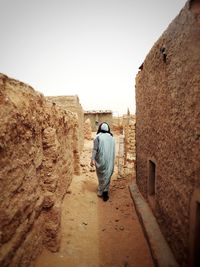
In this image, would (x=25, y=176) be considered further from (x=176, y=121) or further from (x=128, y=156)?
(x=128, y=156)

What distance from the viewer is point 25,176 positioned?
7.96ft

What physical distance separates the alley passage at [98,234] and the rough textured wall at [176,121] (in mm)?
608

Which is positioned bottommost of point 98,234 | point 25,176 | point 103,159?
point 98,234

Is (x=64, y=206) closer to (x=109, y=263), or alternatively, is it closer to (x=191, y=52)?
(x=109, y=263)

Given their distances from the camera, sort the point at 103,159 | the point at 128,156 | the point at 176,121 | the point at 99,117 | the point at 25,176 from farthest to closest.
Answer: the point at 99,117
the point at 128,156
the point at 103,159
the point at 176,121
the point at 25,176

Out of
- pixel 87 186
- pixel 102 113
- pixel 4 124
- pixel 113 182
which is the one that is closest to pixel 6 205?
pixel 4 124

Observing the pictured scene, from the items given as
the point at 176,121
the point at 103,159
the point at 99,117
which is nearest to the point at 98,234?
the point at 103,159

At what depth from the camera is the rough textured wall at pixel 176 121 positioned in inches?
83.6

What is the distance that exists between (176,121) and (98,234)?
2.47 m

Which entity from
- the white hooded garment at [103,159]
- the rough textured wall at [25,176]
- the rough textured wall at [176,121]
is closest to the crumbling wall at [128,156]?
the white hooded garment at [103,159]

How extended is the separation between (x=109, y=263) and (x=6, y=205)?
1849 millimetres

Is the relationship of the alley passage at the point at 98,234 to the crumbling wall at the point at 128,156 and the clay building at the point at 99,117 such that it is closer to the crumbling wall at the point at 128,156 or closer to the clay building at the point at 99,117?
the crumbling wall at the point at 128,156

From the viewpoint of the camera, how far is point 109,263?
2.96 m

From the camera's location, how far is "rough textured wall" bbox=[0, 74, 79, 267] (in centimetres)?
198
